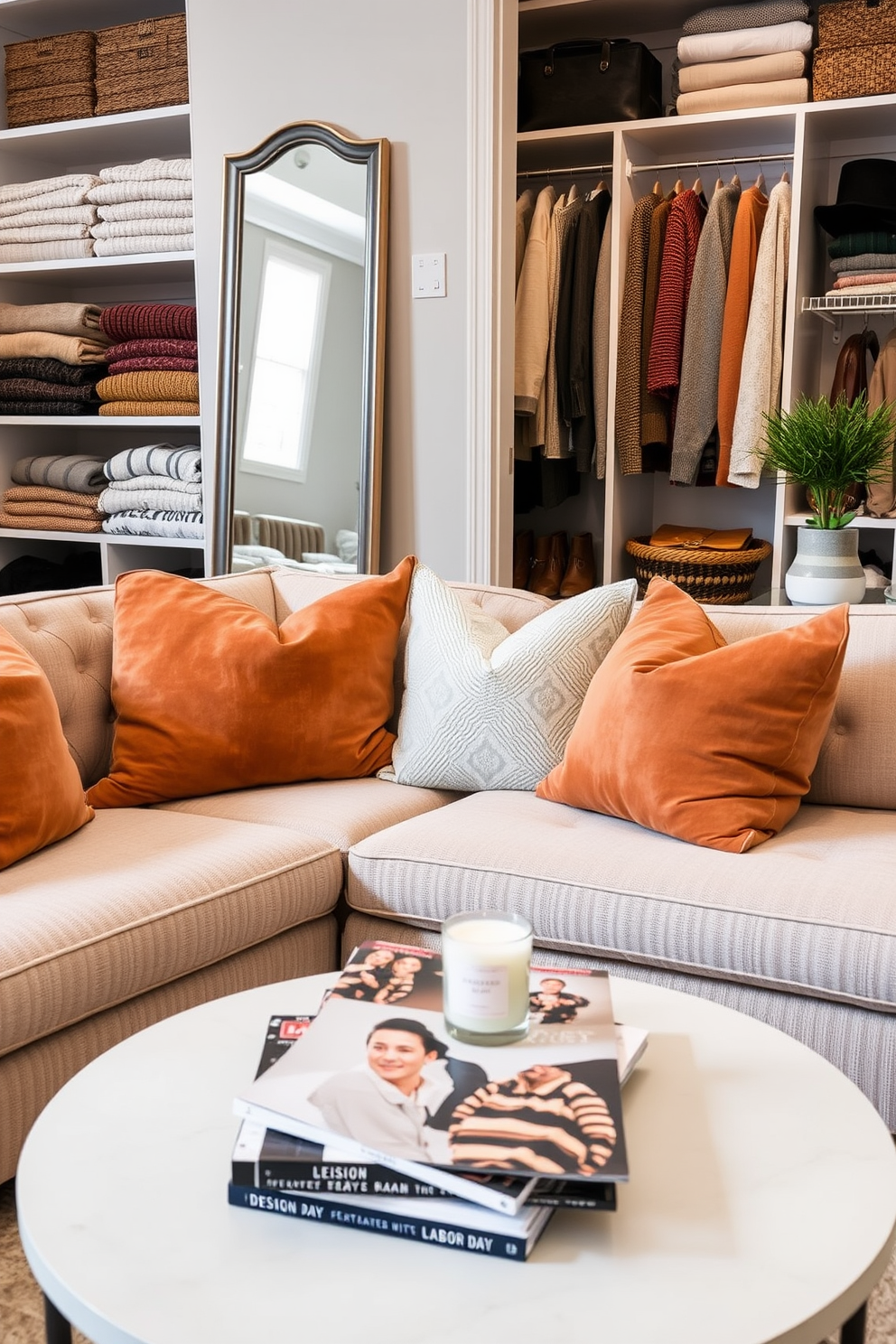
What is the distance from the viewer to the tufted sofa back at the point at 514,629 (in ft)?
6.64

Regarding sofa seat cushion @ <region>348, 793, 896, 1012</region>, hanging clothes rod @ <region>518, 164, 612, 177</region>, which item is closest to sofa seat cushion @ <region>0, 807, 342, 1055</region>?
sofa seat cushion @ <region>348, 793, 896, 1012</region>

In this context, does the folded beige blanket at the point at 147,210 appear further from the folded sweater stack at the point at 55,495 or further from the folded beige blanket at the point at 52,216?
the folded sweater stack at the point at 55,495

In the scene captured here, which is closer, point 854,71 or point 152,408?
point 854,71

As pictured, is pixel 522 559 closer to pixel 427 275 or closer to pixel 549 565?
pixel 549 565

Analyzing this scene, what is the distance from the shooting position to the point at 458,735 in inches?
87.1

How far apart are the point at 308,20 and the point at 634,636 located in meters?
2.31

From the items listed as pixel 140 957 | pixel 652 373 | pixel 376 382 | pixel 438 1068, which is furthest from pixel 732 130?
pixel 438 1068

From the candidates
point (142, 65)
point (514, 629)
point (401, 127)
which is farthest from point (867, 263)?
point (142, 65)

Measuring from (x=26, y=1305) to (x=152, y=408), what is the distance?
307 centimetres

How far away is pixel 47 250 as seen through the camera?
164 inches

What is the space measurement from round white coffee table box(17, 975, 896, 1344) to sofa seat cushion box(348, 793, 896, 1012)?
470 mm

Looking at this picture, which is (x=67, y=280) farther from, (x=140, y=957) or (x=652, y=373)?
(x=140, y=957)

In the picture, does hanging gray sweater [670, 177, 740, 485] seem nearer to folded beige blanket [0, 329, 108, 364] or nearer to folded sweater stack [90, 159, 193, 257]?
folded sweater stack [90, 159, 193, 257]

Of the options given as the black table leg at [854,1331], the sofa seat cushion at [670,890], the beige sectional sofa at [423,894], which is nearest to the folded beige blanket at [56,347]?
the beige sectional sofa at [423,894]
